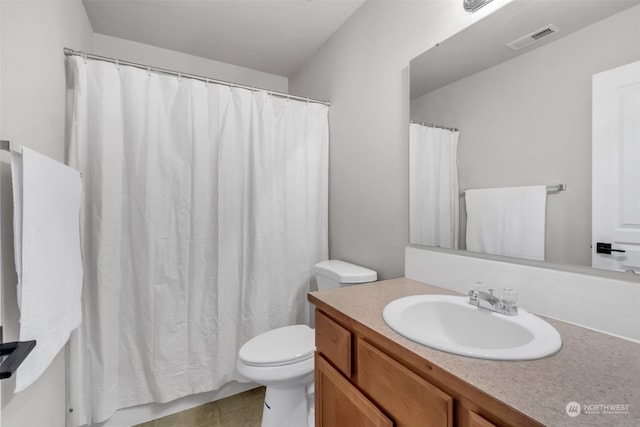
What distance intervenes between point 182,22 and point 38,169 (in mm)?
1558

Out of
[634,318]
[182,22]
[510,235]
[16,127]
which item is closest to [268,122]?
[182,22]

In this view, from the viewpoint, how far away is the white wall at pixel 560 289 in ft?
2.48

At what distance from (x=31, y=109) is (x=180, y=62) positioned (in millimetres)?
1531

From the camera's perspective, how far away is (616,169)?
78cm

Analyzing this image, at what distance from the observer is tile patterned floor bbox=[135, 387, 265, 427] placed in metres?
1.65

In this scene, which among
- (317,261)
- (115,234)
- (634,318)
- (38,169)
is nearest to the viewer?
(634,318)

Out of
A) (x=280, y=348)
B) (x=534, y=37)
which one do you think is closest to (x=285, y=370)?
(x=280, y=348)

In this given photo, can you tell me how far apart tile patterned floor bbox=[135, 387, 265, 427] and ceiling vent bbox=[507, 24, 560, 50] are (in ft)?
7.29

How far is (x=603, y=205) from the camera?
810 mm

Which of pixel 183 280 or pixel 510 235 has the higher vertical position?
pixel 510 235

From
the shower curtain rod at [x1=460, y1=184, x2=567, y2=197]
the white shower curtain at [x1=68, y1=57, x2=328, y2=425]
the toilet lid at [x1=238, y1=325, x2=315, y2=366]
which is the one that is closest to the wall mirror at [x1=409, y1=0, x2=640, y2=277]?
the shower curtain rod at [x1=460, y1=184, x2=567, y2=197]

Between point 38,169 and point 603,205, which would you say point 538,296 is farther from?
point 38,169

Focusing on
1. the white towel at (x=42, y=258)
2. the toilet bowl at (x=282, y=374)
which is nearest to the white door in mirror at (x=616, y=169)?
the toilet bowl at (x=282, y=374)

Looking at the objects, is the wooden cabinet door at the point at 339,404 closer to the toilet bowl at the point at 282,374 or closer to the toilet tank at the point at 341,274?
the toilet bowl at the point at 282,374
